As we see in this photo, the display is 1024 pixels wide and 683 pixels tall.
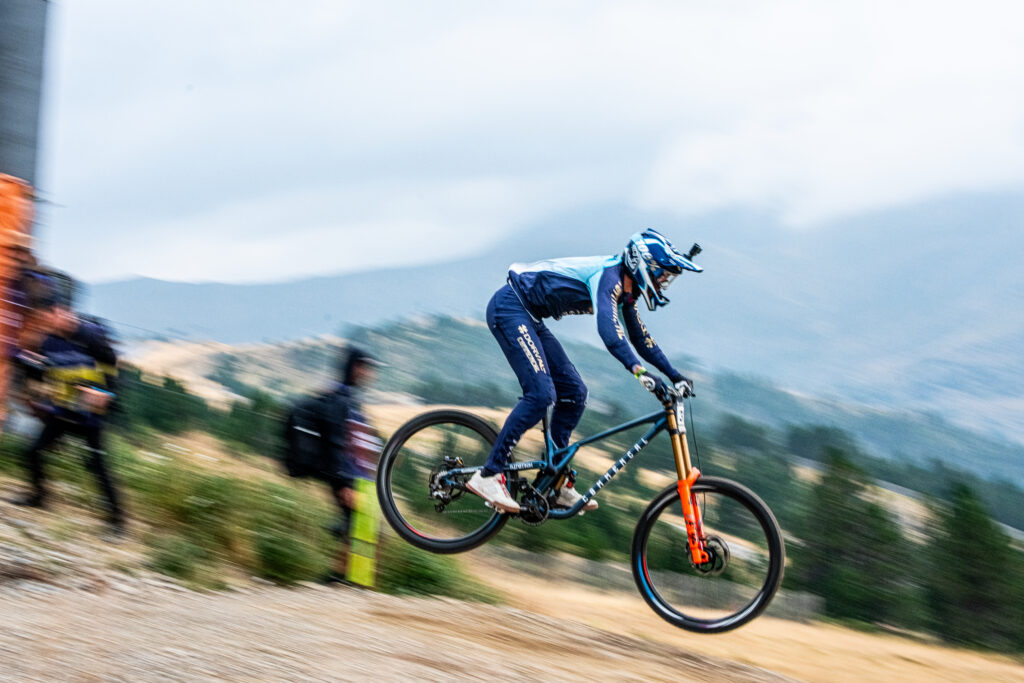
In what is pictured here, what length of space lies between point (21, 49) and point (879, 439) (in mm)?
190008

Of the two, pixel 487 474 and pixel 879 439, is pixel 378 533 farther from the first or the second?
pixel 879 439

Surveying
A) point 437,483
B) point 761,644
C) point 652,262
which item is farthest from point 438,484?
point 761,644

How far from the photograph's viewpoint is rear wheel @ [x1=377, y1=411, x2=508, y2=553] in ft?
22.9

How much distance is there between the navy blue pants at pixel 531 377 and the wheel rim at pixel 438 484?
43 cm

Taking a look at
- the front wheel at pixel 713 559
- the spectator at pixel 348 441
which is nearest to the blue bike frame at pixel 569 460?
the front wheel at pixel 713 559

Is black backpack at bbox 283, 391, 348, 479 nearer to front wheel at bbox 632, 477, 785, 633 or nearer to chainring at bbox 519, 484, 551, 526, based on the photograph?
chainring at bbox 519, 484, 551, 526

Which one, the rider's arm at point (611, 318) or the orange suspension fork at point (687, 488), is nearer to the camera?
the rider's arm at point (611, 318)

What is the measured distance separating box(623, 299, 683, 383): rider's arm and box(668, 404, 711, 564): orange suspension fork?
1.01 feet

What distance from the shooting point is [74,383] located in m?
7.25

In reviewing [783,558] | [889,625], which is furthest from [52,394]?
[889,625]

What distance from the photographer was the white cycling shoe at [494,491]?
6.54 m

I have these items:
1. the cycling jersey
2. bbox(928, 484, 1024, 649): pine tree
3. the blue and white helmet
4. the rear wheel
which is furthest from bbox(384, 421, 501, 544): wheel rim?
bbox(928, 484, 1024, 649): pine tree

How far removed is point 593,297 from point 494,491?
1489mm

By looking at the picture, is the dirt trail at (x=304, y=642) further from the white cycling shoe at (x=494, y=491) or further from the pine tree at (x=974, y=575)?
the pine tree at (x=974, y=575)
